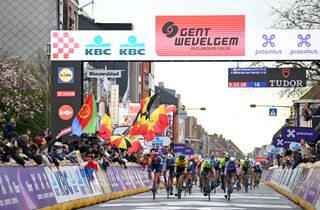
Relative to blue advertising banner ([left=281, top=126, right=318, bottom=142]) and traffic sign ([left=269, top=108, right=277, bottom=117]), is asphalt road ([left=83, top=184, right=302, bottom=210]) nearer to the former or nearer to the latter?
blue advertising banner ([left=281, top=126, right=318, bottom=142])

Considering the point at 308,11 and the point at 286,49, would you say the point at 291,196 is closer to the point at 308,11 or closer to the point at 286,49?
the point at 286,49

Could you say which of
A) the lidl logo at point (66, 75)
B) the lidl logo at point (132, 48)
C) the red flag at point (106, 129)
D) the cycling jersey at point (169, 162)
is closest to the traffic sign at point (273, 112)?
the red flag at point (106, 129)

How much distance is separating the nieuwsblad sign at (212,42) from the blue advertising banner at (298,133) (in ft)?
27.7

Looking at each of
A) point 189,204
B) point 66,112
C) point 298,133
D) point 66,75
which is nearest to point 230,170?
point 298,133

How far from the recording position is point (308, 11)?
143 feet

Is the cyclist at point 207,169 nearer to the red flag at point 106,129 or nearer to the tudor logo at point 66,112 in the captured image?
the red flag at point 106,129

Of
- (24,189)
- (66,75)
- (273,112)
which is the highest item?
(66,75)

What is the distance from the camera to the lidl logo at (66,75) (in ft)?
129

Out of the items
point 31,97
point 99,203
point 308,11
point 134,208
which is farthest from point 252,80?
point 31,97

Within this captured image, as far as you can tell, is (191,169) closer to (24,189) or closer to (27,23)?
(24,189)

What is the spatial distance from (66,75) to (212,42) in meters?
6.67

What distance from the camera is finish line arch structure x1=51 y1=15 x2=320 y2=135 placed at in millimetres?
39156

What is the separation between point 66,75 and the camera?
39.6 meters

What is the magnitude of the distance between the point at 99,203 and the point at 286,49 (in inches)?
620
